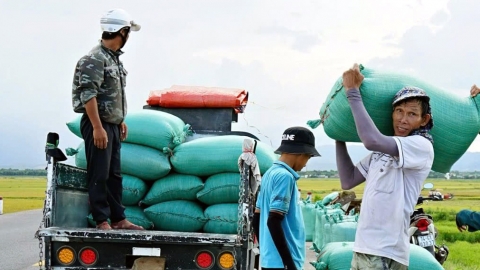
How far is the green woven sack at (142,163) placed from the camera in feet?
19.9

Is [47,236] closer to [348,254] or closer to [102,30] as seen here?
[102,30]

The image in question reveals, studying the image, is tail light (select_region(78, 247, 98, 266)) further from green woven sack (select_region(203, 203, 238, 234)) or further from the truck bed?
green woven sack (select_region(203, 203, 238, 234))

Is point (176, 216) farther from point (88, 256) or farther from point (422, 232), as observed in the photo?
point (422, 232)

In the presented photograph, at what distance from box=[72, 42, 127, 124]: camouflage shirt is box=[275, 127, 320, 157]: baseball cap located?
1.53m

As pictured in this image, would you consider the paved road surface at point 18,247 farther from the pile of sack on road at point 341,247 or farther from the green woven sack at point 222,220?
the pile of sack on road at point 341,247

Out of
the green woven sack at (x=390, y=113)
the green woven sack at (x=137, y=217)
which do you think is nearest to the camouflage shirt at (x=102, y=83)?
the green woven sack at (x=137, y=217)

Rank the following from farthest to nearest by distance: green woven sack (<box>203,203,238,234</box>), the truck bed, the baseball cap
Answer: green woven sack (<box>203,203,238,234</box>) → the truck bed → the baseball cap

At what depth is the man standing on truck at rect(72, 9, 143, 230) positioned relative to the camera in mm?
5227

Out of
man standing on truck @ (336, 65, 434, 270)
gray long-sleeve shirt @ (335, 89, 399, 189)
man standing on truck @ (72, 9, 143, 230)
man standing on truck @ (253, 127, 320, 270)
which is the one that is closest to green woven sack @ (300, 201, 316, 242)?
man standing on truck @ (72, 9, 143, 230)

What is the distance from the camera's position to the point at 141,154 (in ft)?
20.1

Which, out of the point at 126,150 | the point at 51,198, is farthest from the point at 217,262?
the point at 126,150

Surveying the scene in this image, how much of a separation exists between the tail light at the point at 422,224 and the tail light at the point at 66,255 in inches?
149

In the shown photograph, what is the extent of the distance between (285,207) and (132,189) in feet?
6.86

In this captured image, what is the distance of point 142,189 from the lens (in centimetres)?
609
